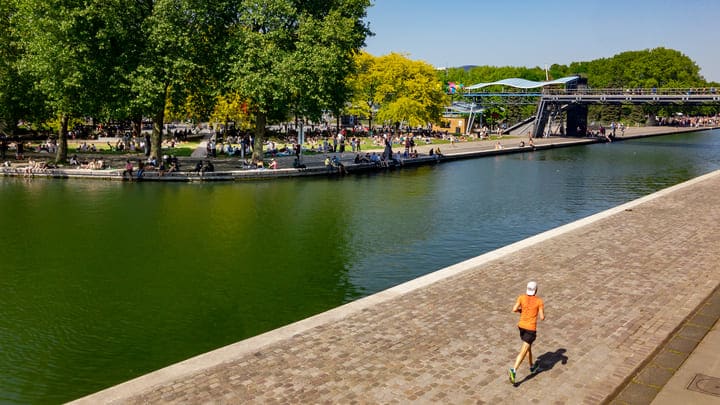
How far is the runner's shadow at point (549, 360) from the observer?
428 inches

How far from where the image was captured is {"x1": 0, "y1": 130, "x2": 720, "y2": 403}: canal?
13.2 m

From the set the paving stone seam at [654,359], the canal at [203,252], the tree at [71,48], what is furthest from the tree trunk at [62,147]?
the paving stone seam at [654,359]

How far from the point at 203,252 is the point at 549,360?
13442mm

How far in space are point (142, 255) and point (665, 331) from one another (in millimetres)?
16393

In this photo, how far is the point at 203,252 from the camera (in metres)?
20.8

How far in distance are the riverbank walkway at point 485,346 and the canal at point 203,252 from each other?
7.07 ft

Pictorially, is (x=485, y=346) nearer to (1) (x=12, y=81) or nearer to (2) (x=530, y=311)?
(2) (x=530, y=311)

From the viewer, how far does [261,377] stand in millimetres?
10422

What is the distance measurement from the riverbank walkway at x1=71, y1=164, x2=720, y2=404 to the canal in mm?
2154

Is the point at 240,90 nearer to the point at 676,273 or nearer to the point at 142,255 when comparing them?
the point at 142,255

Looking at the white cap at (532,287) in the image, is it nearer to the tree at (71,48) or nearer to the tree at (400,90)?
the tree at (71,48)

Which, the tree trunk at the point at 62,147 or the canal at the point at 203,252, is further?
the tree trunk at the point at 62,147

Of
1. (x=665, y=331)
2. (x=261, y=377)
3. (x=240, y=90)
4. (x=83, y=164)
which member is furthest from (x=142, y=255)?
(x=83, y=164)

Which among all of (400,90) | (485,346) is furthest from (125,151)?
(485,346)
